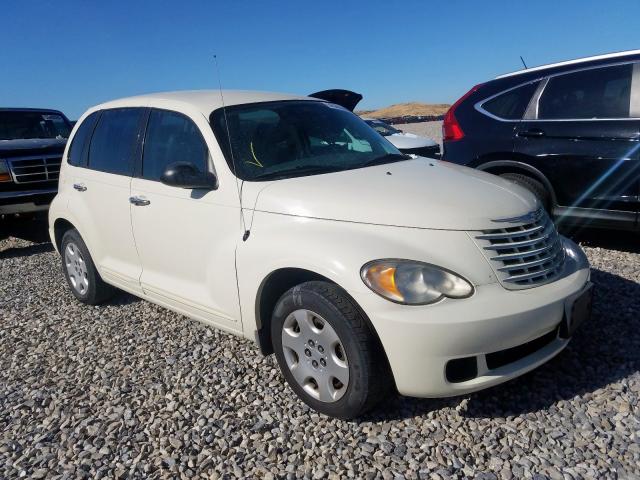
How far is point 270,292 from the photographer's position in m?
3.05

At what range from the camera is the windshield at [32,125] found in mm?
8648

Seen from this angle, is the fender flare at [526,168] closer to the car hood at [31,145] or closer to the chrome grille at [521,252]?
the chrome grille at [521,252]

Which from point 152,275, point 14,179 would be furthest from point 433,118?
point 152,275

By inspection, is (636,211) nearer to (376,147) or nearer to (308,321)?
(376,147)

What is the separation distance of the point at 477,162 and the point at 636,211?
1552 millimetres

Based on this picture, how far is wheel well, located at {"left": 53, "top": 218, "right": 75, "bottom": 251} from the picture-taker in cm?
495

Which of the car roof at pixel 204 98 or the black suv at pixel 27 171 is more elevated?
the car roof at pixel 204 98

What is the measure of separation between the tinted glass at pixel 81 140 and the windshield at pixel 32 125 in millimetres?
4635

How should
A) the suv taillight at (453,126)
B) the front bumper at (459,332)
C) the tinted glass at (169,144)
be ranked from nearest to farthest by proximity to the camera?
the front bumper at (459,332) → the tinted glass at (169,144) → the suv taillight at (453,126)

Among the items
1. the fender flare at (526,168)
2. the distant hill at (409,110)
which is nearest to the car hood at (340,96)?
the fender flare at (526,168)

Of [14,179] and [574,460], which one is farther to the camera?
[14,179]

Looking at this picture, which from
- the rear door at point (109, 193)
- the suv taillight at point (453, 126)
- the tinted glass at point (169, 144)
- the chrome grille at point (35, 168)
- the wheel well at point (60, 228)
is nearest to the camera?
the tinted glass at point (169, 144)

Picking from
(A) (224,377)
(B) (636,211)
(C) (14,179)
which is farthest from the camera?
(C) (14,179)

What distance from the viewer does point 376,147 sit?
3.89 metres
